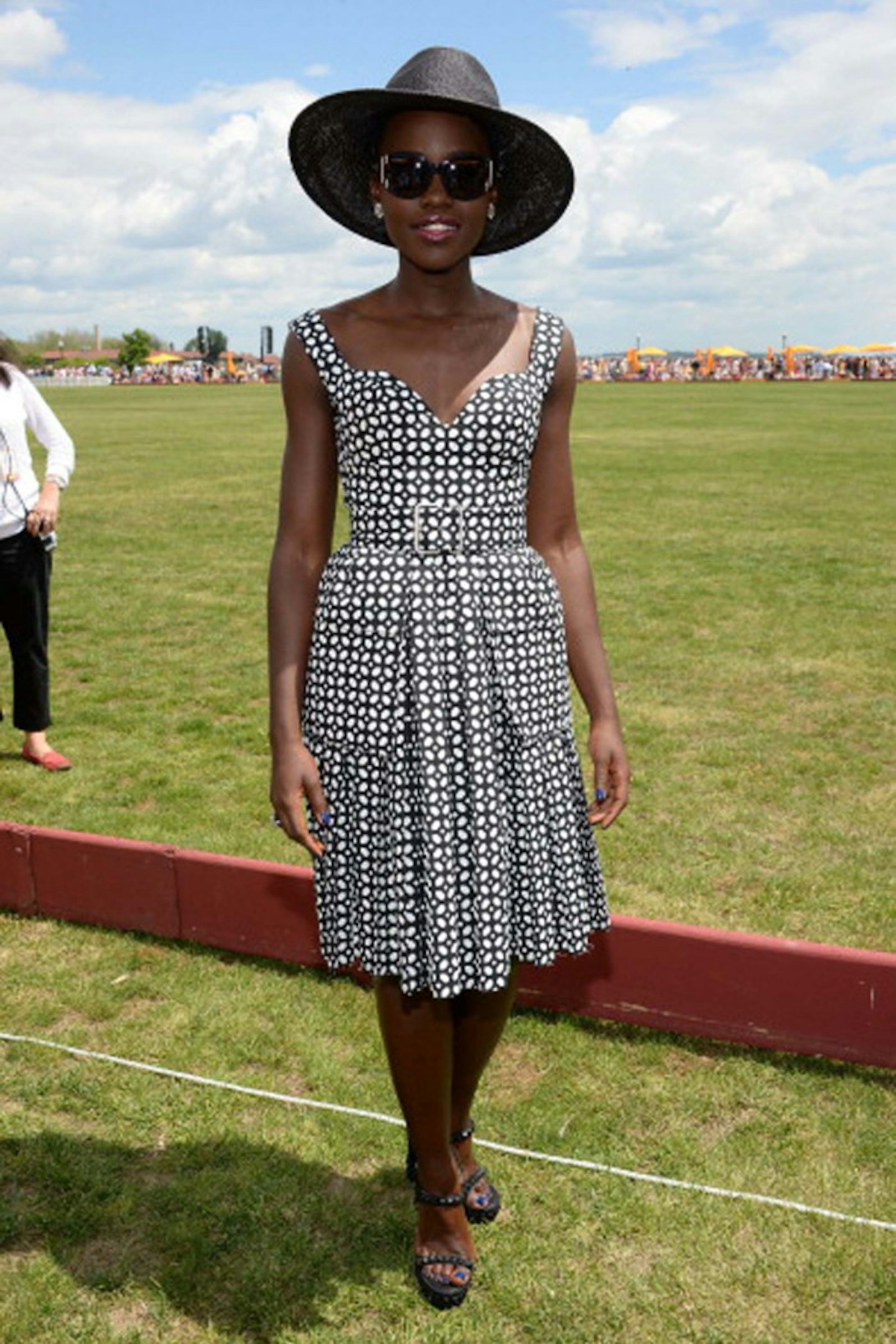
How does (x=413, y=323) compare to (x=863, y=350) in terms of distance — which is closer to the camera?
(x=413, y=323)

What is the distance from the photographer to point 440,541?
2.45 metres

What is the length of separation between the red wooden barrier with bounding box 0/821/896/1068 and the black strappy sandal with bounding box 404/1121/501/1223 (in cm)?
77

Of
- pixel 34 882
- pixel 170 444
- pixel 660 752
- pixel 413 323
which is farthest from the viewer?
pixel 170 444

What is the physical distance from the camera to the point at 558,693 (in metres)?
2.57

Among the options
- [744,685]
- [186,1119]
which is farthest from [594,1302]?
[744,685]

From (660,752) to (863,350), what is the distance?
254ft

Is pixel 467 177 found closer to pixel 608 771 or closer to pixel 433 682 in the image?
pixel 433 682

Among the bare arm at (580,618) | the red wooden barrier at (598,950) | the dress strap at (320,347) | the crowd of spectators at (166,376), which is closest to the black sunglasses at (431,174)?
the dress strap at (320,347)

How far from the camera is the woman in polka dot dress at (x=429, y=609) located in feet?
7.90

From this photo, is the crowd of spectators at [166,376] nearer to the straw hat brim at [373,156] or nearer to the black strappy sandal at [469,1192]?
the straw hat brim at [373,156]

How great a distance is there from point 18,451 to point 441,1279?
4070 mm

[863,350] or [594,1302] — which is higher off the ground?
[863,350]

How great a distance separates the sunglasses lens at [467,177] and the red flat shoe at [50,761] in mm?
4379

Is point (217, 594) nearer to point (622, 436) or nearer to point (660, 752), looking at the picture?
point (660, 752)
